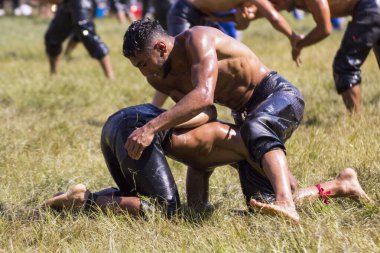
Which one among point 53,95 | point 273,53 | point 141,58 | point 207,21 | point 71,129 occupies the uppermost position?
point 141,58

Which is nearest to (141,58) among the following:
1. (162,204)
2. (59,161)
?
(162,204)

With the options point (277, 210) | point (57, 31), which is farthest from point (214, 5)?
point (277, 210)

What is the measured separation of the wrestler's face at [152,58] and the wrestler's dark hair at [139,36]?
3cm

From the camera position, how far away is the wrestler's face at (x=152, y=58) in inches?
135

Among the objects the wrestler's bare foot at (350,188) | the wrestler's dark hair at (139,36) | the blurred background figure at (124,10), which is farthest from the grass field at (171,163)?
the blurred background figure at (124,10)

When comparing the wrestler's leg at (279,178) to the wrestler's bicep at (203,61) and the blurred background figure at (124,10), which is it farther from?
the blurred background figure at (124,10)

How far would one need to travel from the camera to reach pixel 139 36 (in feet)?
11.2

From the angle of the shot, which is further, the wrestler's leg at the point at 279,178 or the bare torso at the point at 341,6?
the bare torso at the point at 341,6

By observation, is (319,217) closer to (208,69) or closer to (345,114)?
(208,69)

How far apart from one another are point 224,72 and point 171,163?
1.06m

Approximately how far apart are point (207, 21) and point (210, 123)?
2760mm

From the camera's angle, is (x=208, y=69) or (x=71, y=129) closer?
(x=208, y=69)

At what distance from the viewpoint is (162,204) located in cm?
332

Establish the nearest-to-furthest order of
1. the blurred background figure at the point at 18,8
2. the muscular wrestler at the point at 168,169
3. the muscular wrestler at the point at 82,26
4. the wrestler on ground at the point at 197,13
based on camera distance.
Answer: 1. the muscular wrestler at the point at 168,169
2. the wrestler on ground at the point at 197,13
3. the muscular wrestler at the point at 82,26
4. the blurred background figure at the point at 18,8
